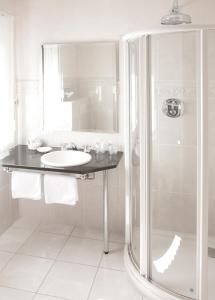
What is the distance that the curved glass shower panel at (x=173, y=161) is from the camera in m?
1.98

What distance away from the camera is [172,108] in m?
2.23

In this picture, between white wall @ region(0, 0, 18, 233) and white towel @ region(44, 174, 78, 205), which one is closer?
white towel @ region(44, 174, 78, 205)

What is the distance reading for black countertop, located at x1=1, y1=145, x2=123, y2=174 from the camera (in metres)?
2.36

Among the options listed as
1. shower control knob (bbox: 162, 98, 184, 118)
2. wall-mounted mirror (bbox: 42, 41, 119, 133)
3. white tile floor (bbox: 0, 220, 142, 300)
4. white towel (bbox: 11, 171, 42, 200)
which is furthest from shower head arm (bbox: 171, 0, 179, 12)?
white tile floor (bbox: 0, 220, 142, 300)

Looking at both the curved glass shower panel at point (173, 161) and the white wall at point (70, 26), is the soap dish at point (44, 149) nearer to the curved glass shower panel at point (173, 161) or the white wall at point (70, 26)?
the white wall at point (70, 26)

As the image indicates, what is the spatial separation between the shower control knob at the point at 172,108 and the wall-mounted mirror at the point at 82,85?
25.3 inches

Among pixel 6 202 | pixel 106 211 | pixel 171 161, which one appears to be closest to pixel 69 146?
pixel 106 211

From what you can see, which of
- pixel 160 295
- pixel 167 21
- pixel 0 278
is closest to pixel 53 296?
pixel 0 278

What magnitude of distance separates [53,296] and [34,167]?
0.91 m

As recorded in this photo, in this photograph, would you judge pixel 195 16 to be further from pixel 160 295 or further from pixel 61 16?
pixel 160 295

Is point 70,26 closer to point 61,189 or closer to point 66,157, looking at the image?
point 66,157

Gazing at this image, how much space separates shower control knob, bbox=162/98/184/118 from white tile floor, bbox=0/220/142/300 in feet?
3.98

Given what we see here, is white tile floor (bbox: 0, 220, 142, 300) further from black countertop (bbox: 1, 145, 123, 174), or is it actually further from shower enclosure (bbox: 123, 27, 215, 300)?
black countertop (bbox: 1, 145, 123, 174)

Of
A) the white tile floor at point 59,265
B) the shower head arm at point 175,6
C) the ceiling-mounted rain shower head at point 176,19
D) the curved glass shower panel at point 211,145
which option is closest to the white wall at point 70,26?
the shower head arm at point 175,6
